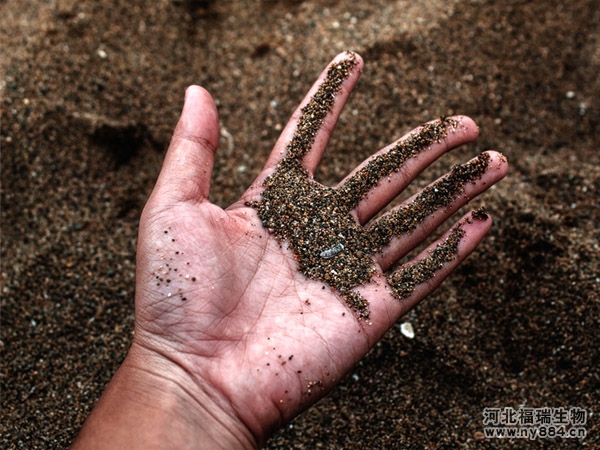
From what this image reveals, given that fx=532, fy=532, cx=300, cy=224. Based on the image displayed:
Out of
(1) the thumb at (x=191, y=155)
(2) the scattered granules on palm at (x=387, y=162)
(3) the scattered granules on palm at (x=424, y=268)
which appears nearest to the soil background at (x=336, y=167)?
(3) the scattered granules on palm at (x=424, y=268)

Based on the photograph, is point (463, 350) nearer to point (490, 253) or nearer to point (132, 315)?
point (490, 253)

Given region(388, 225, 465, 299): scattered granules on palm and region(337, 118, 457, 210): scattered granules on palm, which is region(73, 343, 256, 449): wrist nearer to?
region(388, 225, 465, 299): scattered granules on palm

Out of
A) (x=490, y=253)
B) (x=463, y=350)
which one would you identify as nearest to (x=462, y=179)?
(x=490, y=253)

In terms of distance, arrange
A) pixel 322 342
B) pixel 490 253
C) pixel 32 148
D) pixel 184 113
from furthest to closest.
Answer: pixel 32 148
pixel 490 253
pixel 184 113
pixel 322 342

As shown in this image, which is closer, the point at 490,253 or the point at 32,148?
the point at 490,253

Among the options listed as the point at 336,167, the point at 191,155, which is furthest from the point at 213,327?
the point at 336,167

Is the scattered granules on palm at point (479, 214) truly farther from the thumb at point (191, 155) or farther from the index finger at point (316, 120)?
the thumb at point (191, 155)

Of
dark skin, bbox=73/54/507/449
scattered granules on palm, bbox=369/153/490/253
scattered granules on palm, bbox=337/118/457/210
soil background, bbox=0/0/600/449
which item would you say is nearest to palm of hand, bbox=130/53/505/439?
dark skin, bbox=73/54/507/449
